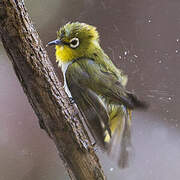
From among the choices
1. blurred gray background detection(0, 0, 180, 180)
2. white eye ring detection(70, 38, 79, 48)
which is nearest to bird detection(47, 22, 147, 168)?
white eye ring detection(70, 38, 79, 48)

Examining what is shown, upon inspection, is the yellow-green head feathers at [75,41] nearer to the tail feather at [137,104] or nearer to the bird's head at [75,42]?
the bird's head at [75,42]

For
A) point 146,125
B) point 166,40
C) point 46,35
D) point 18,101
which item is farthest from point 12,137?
point 166,40

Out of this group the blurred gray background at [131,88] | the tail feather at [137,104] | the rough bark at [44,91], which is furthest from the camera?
the blurred gray background at [131,88]

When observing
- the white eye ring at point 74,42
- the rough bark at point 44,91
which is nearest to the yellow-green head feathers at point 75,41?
the white eye ring at point 74,42

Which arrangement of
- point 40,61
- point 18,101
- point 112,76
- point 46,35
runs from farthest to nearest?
point 18,101 < point 46,35 < point 112,76 < point 40,61

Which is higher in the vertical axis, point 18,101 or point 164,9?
point 164,9

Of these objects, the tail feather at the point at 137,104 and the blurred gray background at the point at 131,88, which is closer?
the tail feather at the point at 137,104

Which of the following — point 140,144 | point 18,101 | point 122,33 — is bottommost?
point 140,144

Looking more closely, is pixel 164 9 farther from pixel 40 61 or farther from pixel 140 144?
pixel 40 61
